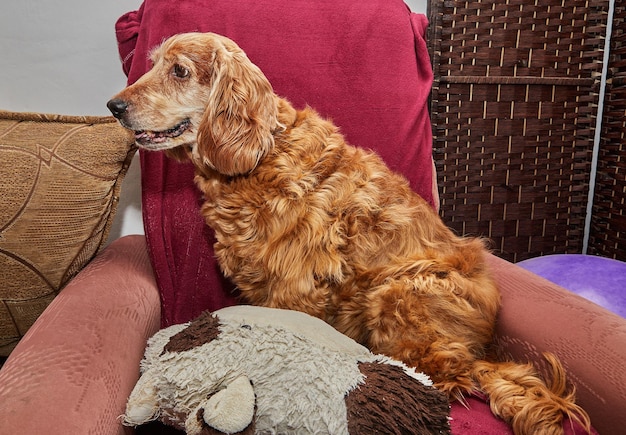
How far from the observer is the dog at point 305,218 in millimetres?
1120

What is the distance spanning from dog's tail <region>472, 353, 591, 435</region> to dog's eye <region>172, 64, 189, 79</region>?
1.04 m

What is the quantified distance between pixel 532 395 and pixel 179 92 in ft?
3.64

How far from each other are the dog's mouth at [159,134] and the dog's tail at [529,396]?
96 centimetres

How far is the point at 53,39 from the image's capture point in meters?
1.59

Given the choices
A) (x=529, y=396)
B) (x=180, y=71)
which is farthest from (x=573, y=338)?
(x=180, y=71)

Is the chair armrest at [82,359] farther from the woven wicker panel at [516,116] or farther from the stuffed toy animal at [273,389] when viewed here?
the woven wicker panel at [516,116]

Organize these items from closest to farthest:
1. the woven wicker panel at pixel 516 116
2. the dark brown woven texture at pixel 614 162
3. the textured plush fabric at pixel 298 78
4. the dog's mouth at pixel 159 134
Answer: the dog's mouth at pixel 159 134 < the textured plush fabric at pixel 298 78 < the woven wicker panel at pixel 516 116 < the dark brown woven texture at pixel 614 162

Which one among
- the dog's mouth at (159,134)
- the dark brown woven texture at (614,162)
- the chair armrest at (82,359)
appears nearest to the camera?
the chair armrest at (82,359)

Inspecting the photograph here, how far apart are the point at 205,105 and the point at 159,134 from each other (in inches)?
5.7

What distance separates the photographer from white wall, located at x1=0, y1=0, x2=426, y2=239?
1565mm

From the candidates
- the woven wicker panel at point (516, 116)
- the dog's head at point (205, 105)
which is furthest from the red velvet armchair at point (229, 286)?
the woven wicker panel at point (516, 116)

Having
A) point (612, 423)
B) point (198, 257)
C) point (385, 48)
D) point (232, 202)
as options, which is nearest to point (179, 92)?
point (232, 202)

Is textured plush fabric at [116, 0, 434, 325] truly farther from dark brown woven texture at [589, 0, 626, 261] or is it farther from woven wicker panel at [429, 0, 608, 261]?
dark brown woven texture at [589, 0, 626, 261]

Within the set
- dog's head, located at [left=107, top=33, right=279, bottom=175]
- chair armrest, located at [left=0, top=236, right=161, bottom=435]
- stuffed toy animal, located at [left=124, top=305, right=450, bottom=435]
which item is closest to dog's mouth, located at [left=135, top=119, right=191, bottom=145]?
dog's head, located at [left=107, top=33, right=279, bottom=175]
